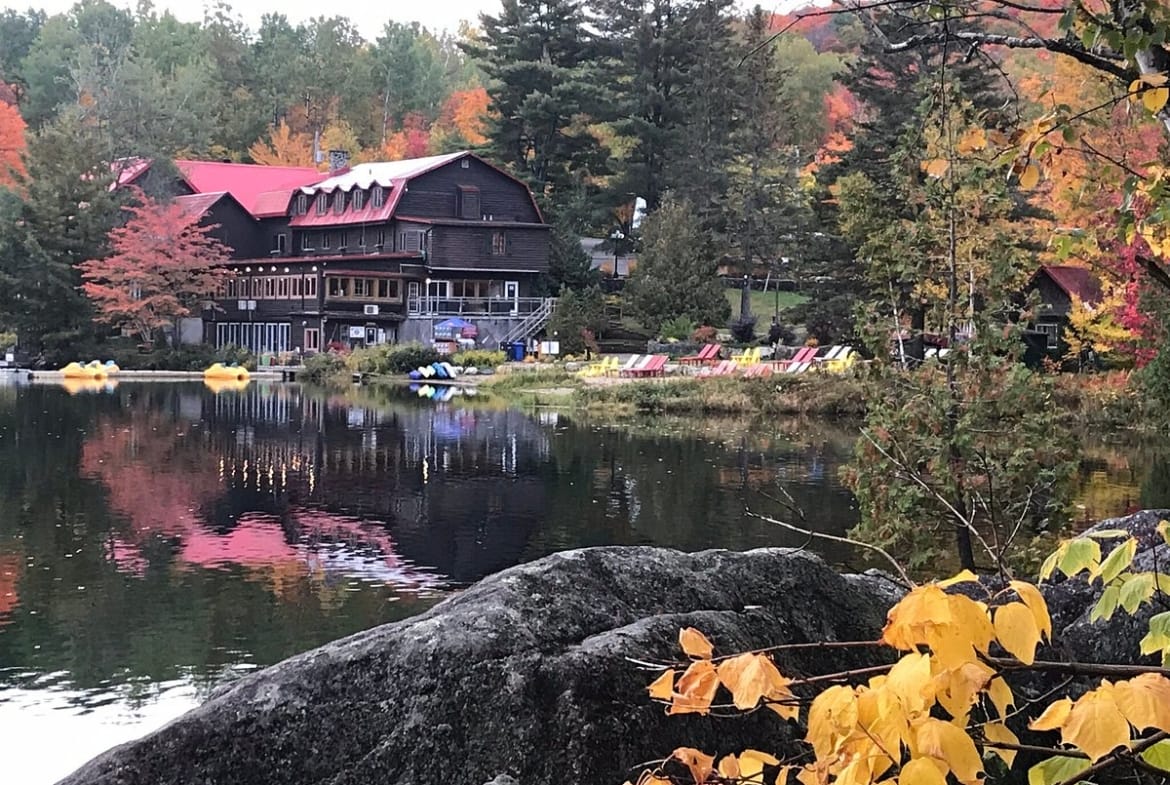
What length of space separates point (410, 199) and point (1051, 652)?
54183mm

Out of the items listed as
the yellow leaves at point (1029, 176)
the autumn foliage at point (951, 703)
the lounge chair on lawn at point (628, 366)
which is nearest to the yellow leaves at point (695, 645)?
the autumn foliage at point (951, 703)

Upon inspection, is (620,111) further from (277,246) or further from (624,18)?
(277,246)

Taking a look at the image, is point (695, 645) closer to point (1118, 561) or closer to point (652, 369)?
point (1118, 561)

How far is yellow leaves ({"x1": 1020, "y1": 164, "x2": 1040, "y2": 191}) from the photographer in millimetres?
3078

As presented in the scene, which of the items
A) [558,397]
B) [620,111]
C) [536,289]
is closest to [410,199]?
[536,289]

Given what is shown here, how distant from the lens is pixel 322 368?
1980 inches

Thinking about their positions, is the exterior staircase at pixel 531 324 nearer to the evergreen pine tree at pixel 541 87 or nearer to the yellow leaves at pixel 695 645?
the evergreen pine tree at pixel 541 87

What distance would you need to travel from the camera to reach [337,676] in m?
3.96

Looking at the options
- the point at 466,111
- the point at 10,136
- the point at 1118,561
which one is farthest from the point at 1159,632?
the point at 466,111

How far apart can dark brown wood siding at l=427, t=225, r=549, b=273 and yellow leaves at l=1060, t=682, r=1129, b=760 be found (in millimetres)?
55397

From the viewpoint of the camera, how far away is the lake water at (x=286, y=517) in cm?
1099

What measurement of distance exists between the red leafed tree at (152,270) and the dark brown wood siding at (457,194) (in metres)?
9.26

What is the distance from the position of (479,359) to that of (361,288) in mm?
8923

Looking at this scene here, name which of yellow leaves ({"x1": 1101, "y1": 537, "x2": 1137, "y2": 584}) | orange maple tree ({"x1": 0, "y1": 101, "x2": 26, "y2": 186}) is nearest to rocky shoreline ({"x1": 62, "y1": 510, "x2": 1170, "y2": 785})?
yellow leaves ({"x1": 1101, "y1": 537, "x2": 1137, "y2": 584})
